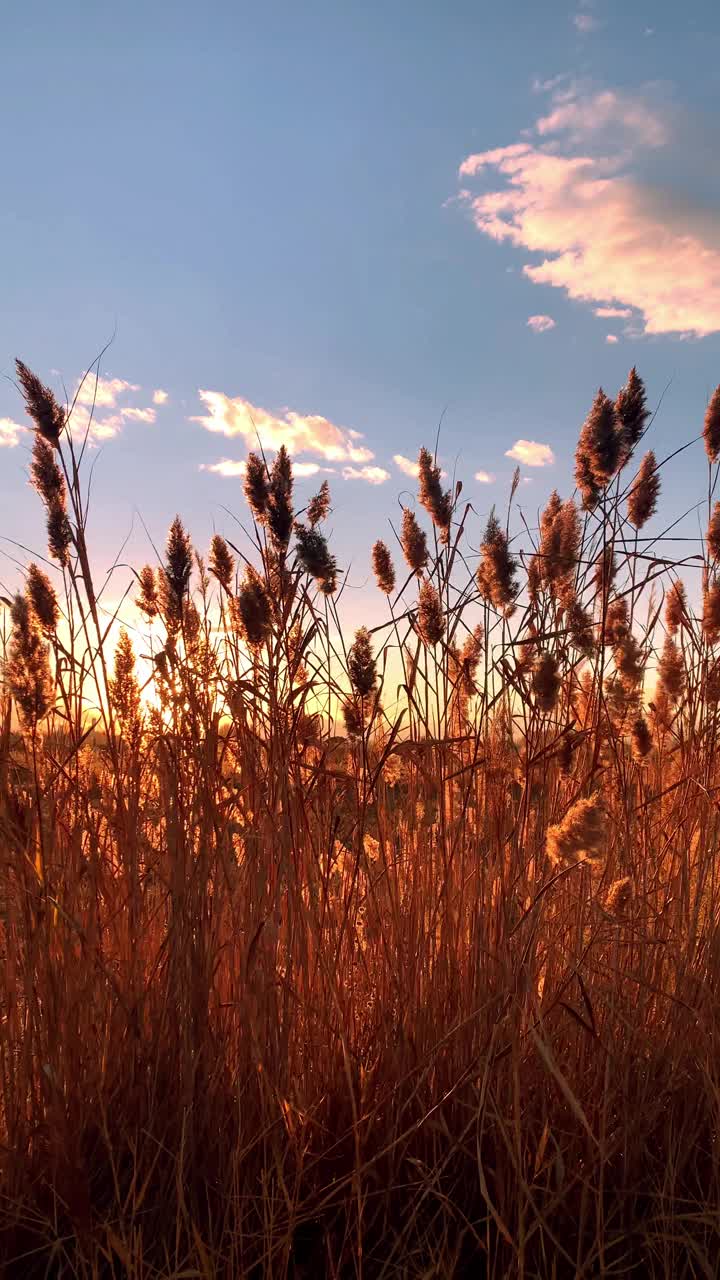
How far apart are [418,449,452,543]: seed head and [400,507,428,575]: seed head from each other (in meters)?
0.06

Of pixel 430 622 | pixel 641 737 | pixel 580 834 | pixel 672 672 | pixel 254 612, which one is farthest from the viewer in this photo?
pixel 672 672

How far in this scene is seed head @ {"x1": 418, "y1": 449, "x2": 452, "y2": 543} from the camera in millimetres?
2342

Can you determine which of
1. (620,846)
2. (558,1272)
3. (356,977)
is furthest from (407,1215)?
(620,846)

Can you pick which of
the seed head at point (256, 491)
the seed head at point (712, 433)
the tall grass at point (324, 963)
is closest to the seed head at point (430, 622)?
the tall grass at point (324, 963)

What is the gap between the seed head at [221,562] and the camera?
230cm

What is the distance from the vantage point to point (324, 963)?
1.86 metres

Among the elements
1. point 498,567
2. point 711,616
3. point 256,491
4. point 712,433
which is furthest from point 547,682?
point 712,433

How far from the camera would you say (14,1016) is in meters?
1.85

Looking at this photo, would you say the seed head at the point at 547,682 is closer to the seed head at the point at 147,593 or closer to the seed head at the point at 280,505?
the seed head at the point at 280,505

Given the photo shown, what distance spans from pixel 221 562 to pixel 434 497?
0.61 metres

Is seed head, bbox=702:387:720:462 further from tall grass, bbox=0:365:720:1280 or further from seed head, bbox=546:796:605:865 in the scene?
seed head, bbox=546:796:605:865

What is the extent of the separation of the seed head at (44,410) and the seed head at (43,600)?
321 millimetres

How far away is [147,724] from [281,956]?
66 centimetres

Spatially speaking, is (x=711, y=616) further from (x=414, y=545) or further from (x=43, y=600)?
(x=43, y=600)
